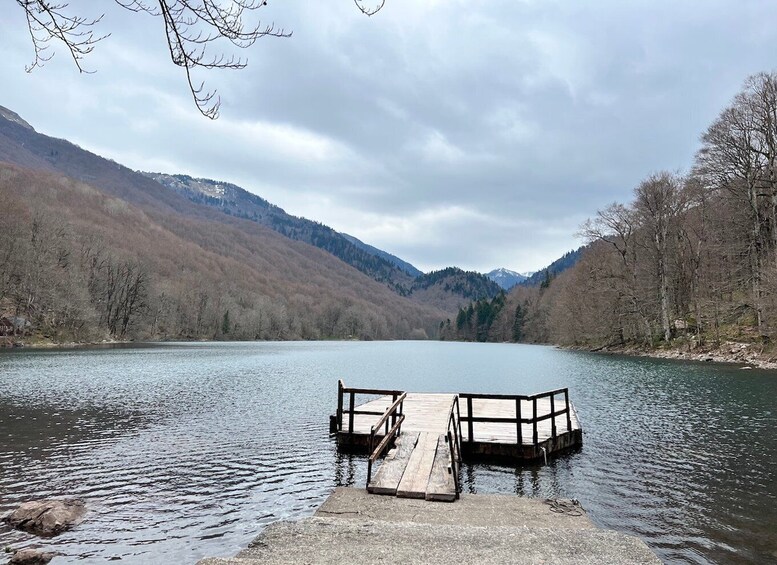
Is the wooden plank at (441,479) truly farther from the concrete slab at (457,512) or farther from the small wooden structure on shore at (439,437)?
the concrete slab at (457,512)

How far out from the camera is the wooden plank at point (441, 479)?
1016cm

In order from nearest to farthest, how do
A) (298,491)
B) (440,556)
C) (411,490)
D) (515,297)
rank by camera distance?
(440,556) < (411,490) < (298,491) < (515,297)

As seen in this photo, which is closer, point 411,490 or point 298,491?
point 411,490

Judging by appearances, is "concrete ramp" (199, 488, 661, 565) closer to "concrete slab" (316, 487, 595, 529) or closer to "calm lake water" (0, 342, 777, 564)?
"concrete slab" (316, 487, 595, 529)

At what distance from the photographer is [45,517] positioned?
1011 centimetres

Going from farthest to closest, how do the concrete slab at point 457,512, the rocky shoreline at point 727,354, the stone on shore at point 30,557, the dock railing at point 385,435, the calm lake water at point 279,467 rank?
the rocky shoreline at point 727,354 → the dock railing at point 385,435 → the calm lake water at point 279,467 → the concrete slab at point 457,512 → the stone on shore at point 30,557

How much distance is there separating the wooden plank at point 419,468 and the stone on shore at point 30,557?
6.59 meters

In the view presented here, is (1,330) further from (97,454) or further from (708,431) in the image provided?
(708,431)

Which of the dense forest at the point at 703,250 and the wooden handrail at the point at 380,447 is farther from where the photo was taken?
the dense forest at the point at 703,250

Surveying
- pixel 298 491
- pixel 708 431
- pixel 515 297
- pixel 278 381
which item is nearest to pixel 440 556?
pixel 298 491

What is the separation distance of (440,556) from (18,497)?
36.9 feet

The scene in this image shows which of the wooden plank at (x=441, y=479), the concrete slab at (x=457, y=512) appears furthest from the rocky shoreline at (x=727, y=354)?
the concrete slab at (x=457, y=512)

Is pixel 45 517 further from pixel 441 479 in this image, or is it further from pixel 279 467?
pixel 441 479

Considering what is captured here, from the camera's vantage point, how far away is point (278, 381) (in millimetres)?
39719
